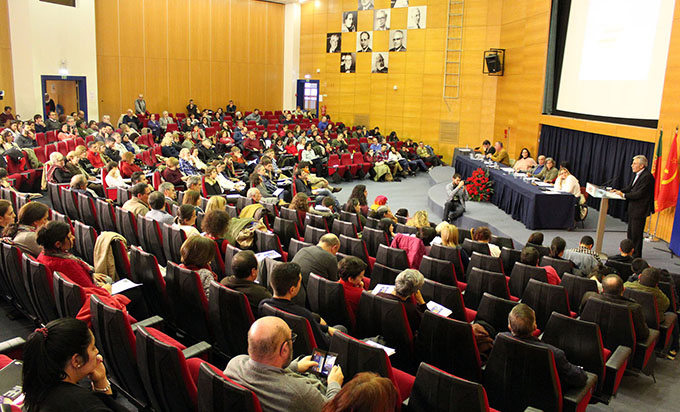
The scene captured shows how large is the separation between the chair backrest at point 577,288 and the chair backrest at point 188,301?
3247mm

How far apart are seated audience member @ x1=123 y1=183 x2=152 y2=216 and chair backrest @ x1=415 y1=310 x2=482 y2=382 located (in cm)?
381

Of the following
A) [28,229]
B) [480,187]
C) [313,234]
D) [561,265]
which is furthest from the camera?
[480,187]

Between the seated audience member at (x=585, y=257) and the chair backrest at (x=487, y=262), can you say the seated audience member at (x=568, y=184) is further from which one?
the chair backrest at (x=487, y=262)

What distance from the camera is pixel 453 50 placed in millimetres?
17531

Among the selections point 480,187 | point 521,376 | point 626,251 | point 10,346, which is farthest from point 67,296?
point 480,187

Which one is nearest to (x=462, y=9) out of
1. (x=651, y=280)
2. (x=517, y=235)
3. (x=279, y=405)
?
(x=517, y=235)

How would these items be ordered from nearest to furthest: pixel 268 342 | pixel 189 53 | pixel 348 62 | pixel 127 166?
pixel 268 342
pixel 127 166
pixel 189 53
pixel 348 62

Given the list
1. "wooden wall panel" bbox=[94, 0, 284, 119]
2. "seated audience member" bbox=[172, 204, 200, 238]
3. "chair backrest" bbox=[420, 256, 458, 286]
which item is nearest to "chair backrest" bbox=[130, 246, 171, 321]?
"seated audience member" bbox=[172, 204, 200, 238]

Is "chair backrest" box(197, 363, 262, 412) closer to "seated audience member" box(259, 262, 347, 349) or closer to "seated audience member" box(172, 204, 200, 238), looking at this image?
"seated audience member" box(259, 262, 347, 349)

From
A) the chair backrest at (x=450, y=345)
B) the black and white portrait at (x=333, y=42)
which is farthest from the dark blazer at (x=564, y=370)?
the black and white portrait at (x=333, y=42)

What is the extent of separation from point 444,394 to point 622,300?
8.43 ft

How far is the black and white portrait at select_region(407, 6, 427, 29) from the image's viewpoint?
18047mm

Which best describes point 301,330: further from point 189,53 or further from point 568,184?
point 189,53

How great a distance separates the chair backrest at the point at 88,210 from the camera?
627 centimetres
